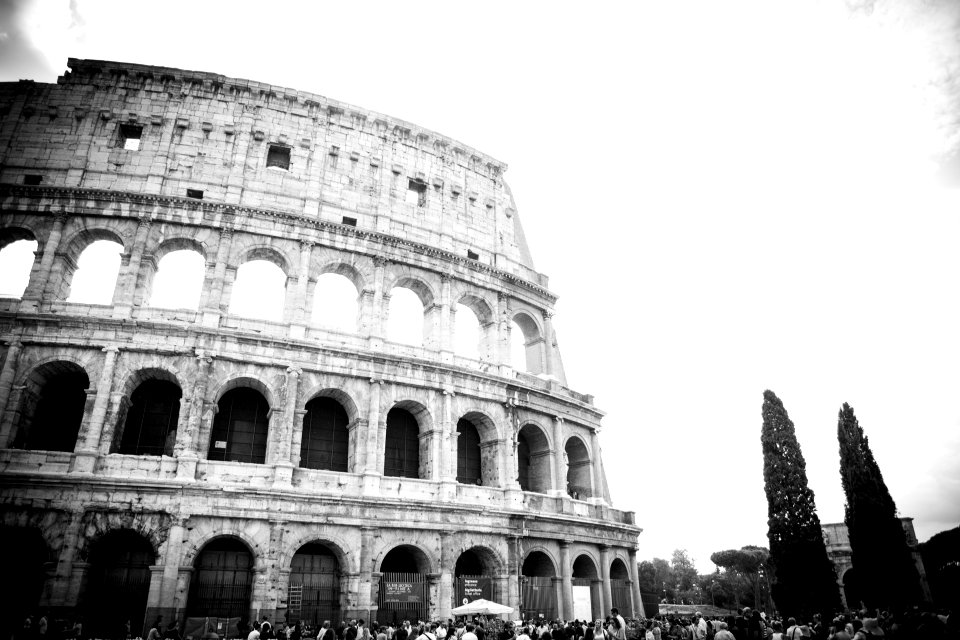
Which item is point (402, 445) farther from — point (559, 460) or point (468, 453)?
point (559, 460)

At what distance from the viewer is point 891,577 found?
2492cm

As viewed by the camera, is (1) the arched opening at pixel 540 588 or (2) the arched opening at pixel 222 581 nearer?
(2) the arched opening at pixel 222 581

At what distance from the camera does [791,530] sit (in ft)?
86.9

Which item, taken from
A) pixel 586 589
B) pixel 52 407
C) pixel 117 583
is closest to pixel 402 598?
pixel 586 589

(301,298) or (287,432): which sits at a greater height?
(301,298)

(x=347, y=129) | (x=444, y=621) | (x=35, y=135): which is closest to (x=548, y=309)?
(x=347, y=129)

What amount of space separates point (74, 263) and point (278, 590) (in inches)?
544

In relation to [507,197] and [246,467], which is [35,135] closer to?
[246,467]

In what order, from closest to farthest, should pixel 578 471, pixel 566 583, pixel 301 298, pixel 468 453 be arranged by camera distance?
pixel 301 298 < pixel 566 583 < pixel 468 453 < pixel 578 471

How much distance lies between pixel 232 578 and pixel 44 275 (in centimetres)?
1207

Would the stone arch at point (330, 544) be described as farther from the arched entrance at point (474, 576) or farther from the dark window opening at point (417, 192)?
the dark window opening at point (417, 192)

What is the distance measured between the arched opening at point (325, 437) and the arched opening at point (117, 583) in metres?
5.50

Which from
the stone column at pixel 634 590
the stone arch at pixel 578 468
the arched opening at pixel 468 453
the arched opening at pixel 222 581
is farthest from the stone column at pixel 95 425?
the stone column at pixel 634 590

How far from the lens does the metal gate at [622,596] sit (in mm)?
25625
